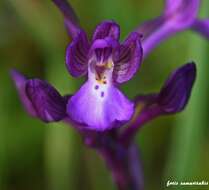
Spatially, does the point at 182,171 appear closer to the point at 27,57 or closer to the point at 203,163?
the point at 203,163

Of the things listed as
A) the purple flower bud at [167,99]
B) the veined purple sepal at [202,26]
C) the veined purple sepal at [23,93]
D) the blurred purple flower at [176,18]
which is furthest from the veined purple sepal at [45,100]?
the veined purple sepal at [202,26]

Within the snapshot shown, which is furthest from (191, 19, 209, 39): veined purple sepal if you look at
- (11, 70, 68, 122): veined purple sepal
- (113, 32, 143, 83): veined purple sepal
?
(11, 70, 68, 122): veined purple sepal

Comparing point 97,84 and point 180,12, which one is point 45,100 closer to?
point 97,84

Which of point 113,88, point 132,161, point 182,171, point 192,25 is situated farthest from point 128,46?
point 182,171

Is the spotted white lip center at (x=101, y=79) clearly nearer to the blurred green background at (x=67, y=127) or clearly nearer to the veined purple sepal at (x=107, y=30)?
the veined purple sepal at (x=107, y=30)

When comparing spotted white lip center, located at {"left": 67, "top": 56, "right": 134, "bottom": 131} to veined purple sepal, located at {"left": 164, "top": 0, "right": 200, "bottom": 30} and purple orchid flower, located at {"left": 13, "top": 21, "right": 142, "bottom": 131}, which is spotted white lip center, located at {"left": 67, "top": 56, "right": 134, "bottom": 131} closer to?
purple orchid flower, located at {"left": 13, "top": 21, "right": 142, "bottom": 131}

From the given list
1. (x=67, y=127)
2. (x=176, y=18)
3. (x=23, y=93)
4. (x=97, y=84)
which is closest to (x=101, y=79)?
(x=97, y=84)
